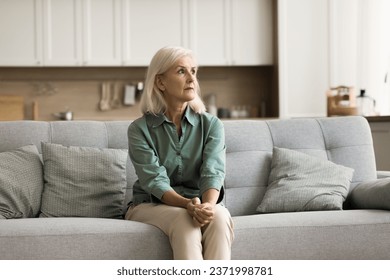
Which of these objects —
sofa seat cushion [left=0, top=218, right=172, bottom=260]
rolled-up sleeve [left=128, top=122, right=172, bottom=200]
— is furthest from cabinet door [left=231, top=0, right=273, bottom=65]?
sofa seat cushion [left=0, top=218, right=172, bottom=260]

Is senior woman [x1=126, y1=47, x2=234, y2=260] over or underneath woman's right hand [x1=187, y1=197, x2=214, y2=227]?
over

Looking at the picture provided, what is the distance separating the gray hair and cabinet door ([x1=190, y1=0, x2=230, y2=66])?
4004mm

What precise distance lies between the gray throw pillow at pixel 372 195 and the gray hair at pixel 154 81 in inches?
31.6

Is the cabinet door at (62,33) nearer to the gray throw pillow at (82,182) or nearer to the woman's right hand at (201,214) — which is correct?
the gray throw pillow at (82,182)

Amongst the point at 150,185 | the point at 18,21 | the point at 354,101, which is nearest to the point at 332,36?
the point at 354,101

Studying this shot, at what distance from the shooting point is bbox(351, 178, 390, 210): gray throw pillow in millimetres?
2867

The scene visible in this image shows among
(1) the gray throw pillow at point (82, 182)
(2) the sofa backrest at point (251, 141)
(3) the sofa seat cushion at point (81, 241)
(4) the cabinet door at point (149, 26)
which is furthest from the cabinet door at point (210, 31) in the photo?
(3) the sofa seat cushion at point (81, 241)

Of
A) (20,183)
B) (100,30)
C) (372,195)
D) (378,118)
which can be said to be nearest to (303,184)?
(372,195)

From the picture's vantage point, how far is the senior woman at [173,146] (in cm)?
267

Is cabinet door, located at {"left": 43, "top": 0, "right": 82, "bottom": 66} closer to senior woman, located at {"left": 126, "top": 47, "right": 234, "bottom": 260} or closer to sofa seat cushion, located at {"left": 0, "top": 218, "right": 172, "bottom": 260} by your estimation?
senior woman, located at {"left": 126, "top": 47, "right": 234, "bottom": 260}

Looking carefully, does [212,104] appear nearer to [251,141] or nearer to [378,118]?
[378,118]
